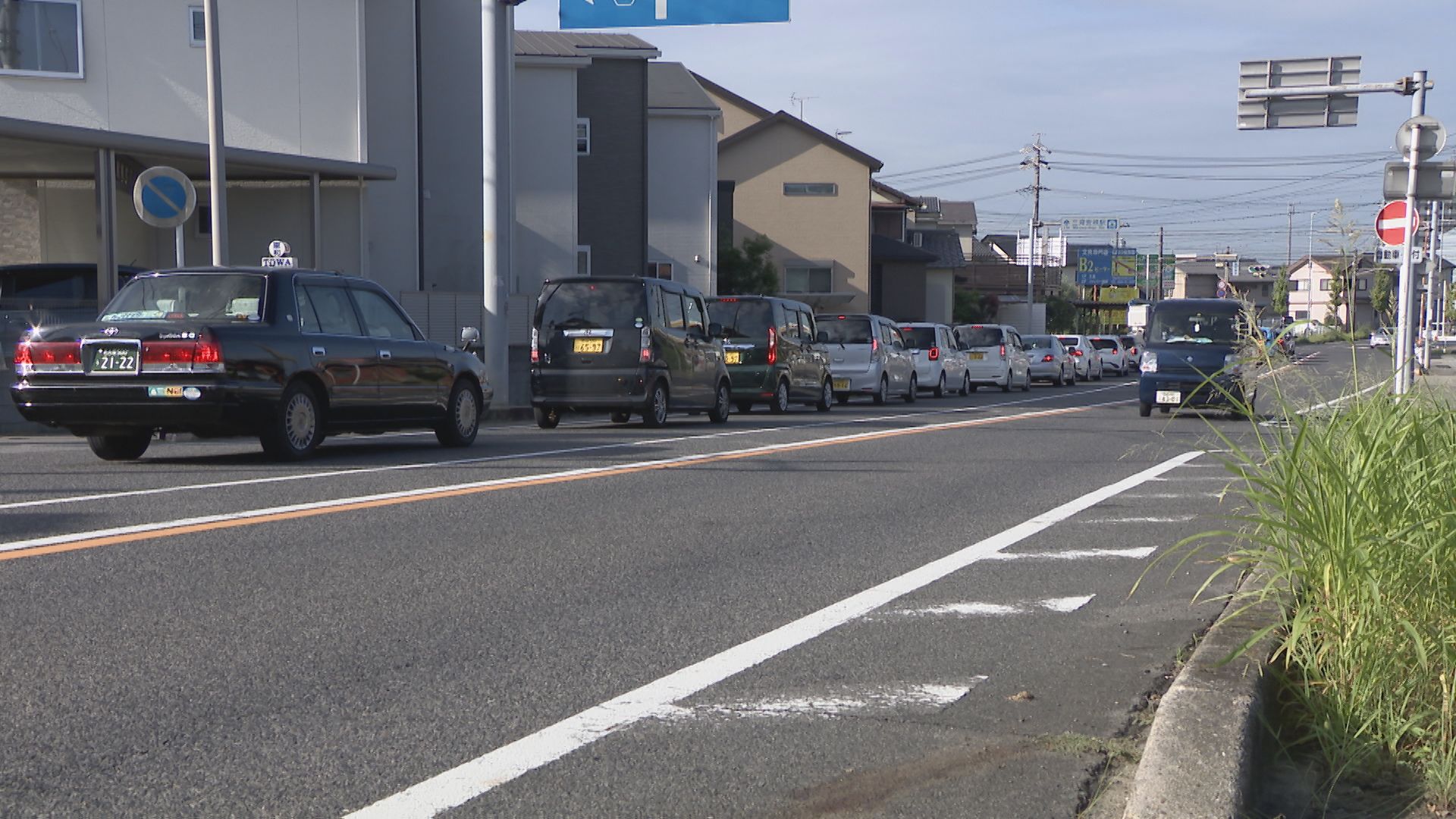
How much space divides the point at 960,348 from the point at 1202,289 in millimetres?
66837

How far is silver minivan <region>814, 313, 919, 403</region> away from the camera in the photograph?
26.3 metres

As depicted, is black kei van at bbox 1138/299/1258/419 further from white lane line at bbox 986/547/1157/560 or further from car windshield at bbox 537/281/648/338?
white lane line at bbox 986/547/1157/560

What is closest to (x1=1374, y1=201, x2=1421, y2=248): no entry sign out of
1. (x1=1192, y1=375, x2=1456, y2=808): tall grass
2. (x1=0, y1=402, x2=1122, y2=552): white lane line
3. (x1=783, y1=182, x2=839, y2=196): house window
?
(x1=0, y1=402, x2=1122, y2=552): white lane line

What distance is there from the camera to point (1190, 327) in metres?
21.3

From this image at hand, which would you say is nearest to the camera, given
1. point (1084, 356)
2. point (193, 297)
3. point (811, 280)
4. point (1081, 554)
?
point (1081, 554)

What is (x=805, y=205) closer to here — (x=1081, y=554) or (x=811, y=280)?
(x=811, y=280)

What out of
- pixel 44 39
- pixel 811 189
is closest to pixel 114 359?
pixel 44 39

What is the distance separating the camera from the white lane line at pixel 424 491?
25.8 ft

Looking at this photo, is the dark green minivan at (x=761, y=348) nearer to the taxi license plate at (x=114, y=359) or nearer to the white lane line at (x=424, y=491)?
the white lane line at (x=424, y=491)

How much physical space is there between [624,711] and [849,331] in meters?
21.9

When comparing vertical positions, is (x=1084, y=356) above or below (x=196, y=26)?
below

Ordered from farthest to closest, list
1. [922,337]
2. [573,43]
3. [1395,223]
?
1. [573,43]
2. [922,337]
3. [1395,223]

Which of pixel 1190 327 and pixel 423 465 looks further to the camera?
pixel 1190 327

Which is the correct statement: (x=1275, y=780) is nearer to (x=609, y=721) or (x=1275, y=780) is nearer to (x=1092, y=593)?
(x=609, y=721)
